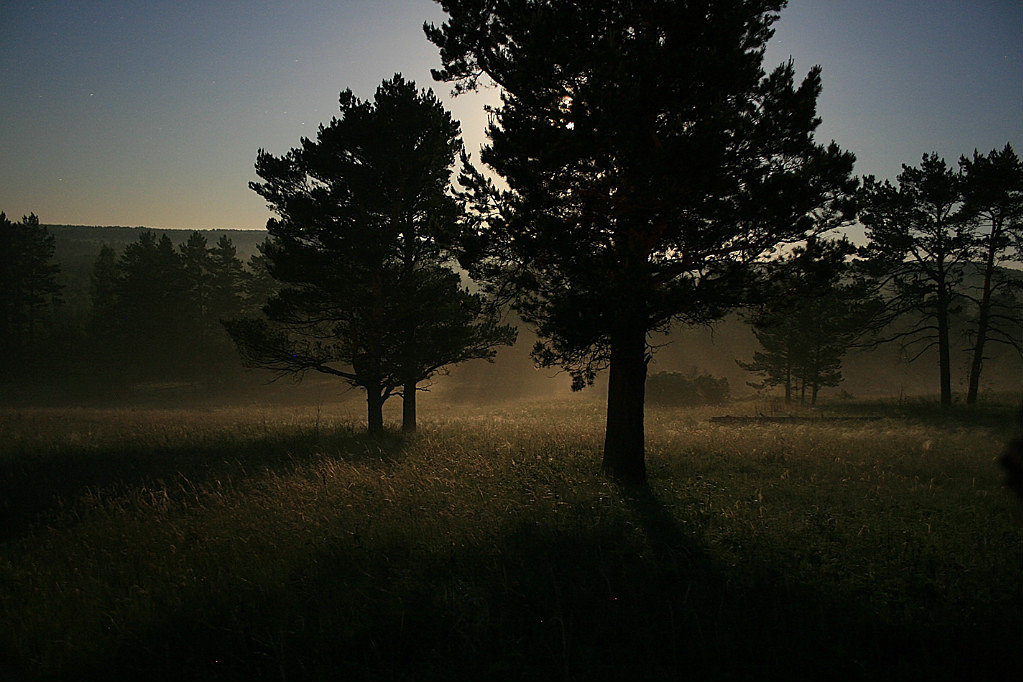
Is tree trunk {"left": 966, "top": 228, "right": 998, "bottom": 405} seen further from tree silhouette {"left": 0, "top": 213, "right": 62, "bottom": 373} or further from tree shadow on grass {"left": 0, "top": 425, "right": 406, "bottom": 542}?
tree silhouette {"left": 0, "top": 213, "right": 62, "bottom": 373}

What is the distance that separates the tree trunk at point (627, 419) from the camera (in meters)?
8.77

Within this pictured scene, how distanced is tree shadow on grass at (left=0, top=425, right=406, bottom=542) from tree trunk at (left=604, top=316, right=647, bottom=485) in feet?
15.7

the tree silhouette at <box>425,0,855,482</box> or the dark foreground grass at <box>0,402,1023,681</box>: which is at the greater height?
the tree silhouette at <box>425,0,855,482</box>

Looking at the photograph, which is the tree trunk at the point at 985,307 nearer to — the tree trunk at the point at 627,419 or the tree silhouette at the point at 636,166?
the tree silhouette at the point at 636,166

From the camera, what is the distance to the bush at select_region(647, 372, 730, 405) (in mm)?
39000

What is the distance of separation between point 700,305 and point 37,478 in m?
13.2

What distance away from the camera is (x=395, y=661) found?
3959 mm

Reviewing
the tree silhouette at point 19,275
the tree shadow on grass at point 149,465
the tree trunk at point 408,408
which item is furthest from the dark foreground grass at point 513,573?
the tree silhouette at point 19,275

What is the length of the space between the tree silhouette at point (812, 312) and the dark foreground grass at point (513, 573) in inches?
124

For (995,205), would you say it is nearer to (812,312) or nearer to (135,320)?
(812,312)

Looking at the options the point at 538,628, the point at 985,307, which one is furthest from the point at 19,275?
the point at 985,307

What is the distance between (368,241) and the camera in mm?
13750

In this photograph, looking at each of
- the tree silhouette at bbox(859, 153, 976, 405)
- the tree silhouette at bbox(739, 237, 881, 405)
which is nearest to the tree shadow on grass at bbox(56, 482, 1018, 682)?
the tree silhouette at bbox(739, 237, 881, 405)

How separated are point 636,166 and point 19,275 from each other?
59477mm
